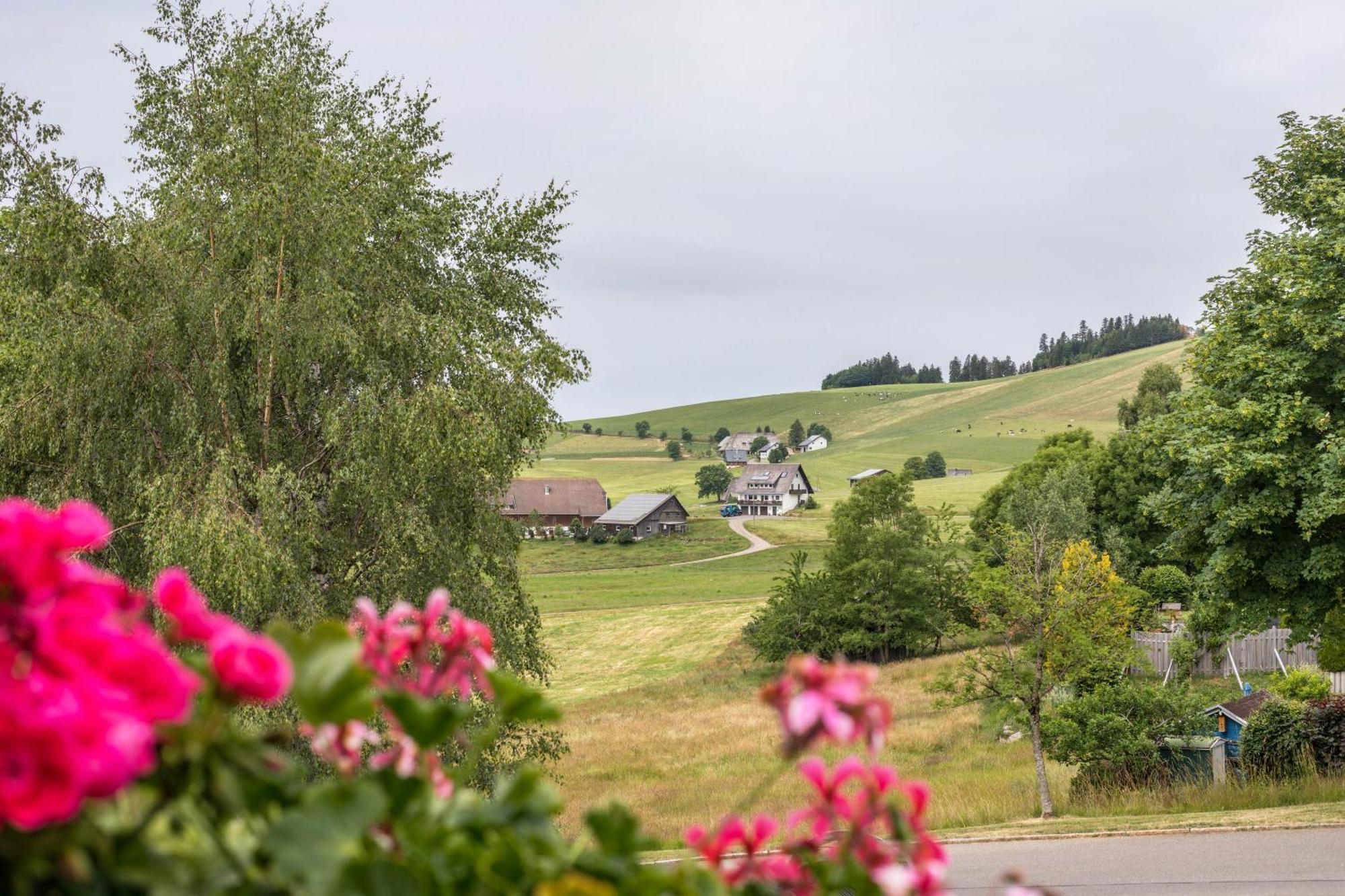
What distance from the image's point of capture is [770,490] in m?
126

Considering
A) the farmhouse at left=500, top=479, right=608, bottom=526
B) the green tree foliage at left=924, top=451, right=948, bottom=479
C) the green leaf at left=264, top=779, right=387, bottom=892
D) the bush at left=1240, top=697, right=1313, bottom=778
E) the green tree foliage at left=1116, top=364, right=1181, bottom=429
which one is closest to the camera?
the green leaf at left=264, top=779, right=387, bottom=892

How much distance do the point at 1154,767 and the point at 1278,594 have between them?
170 inches

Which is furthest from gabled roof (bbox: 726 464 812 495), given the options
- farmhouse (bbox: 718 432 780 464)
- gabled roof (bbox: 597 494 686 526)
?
farmhouse (bbox: 718 432 780 464)

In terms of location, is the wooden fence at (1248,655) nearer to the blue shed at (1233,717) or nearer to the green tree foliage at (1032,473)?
the blue shed at (1233,717)

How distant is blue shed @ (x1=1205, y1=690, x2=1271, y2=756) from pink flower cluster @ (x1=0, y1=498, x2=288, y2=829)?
21.9 meters

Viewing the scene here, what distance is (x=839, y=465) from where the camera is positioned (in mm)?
154500

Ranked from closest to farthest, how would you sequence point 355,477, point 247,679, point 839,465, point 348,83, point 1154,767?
point 247,679, point 355,477, point 348,83, point 1154,767, point 839,465

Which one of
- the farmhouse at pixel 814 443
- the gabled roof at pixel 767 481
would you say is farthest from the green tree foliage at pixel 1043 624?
the farmhouse at pixel 814 443

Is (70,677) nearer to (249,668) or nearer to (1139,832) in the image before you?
(249,668)

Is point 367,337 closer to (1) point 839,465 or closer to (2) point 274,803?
(2) point 274,803

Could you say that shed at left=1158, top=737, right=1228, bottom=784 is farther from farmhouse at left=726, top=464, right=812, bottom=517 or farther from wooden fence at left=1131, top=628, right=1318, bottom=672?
farmhouse at left=726, top=464, right=812, bottom=517

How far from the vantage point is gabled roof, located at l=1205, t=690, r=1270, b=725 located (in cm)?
2067

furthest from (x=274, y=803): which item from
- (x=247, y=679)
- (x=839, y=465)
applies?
(x=839, y=465)

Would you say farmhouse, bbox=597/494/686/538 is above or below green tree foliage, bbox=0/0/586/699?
below
